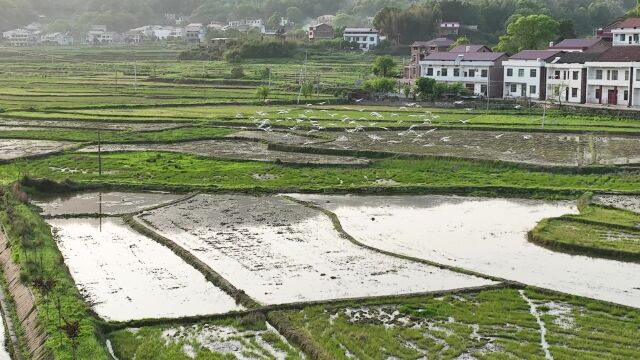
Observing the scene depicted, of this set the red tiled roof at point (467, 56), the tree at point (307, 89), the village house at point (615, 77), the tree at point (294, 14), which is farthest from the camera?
the tree at point (294, 14)

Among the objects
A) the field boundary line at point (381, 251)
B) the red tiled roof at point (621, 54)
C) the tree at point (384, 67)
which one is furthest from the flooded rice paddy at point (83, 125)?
the tree at point (384, 67)

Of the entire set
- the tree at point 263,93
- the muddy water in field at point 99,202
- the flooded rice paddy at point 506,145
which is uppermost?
the tree at point 263,93

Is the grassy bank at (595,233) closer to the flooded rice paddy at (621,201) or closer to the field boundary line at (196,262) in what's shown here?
the flooded rice paddy at (621,201)

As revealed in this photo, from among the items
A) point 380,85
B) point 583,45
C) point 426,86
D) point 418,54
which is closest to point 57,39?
point 418,54

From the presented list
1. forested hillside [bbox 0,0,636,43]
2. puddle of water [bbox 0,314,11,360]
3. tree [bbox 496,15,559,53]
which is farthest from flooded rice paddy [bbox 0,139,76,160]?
forested hillside [bbox 0,0,636,43]

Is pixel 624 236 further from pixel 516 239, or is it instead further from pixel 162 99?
pixel 162 99

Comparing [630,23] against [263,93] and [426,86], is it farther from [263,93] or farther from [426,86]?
[263,93]
